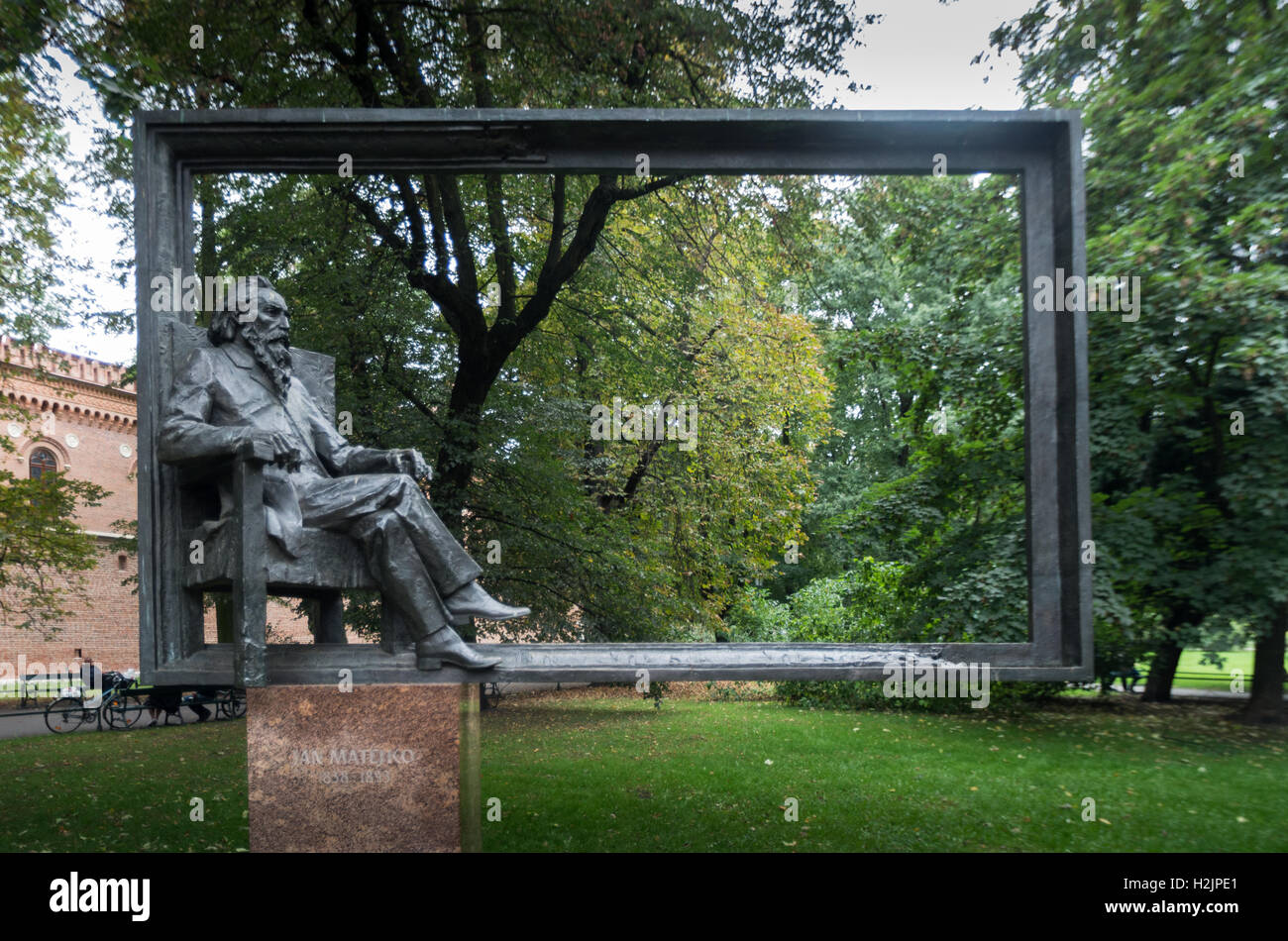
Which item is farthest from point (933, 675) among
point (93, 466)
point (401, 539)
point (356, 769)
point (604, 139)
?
point (93, 466)

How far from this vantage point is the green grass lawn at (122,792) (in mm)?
5977

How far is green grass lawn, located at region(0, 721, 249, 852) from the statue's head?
3092mm

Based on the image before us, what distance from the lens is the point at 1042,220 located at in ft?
14.5

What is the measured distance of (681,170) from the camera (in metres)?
4.49

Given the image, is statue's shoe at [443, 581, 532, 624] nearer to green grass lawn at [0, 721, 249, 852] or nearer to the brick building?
green grass lawn at [0, 721, 249, 852]

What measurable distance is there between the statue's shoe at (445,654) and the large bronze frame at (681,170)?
0.19ft

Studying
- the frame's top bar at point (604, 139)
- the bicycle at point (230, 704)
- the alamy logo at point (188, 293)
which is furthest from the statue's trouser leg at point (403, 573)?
the bicycle at point (230, 704)

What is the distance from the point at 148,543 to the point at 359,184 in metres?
6.40

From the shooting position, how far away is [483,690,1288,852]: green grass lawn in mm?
5867

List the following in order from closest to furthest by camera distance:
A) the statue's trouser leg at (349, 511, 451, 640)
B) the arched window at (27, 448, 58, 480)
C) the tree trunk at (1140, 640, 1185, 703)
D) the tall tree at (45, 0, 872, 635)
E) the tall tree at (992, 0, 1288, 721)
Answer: the statue's trouser leg at (349, 511, 451, 640) < the tall tree at (992, 0, 1288, 721) < the tall tree at (45, 0, 872, 635) < the tree trunk at (1140, 640, 1185, 703) < the arched window at (27, 448, 58, 480)

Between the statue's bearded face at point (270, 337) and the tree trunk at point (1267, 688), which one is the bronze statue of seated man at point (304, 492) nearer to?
the statue's bearded face at point (270, 337)

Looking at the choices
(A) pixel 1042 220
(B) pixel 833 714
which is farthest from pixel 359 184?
(B) pixel 833 714

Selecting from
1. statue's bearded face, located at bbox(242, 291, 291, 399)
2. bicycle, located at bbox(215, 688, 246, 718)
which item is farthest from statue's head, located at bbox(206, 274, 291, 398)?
bicycle, located at bbox(215, 688, 246, 718)

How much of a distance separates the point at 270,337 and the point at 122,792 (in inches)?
209
